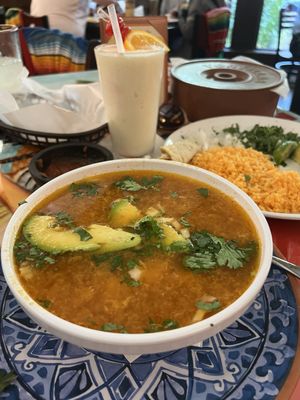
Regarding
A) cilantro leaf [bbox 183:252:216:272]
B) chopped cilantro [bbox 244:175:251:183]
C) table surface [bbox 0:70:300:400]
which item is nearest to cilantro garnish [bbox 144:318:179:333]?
cilantro leaf [bbox 183:252:216:272]

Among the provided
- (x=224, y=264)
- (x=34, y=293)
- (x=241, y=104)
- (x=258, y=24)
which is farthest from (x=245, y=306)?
(x=258, y=24)

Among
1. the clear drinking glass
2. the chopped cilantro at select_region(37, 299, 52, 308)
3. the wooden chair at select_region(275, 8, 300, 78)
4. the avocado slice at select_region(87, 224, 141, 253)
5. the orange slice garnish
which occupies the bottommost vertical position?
the wooden chair at select_region(275, 8, 300, 78)

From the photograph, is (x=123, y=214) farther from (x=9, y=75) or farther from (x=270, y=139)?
(x=9, y=75)

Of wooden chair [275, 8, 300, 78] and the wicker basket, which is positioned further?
wooden chair [275, 8, 300, 78]

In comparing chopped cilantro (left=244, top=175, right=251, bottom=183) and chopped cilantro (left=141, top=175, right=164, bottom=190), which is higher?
chopped cilantro (left=141, top=175, right=164, bottom=190)

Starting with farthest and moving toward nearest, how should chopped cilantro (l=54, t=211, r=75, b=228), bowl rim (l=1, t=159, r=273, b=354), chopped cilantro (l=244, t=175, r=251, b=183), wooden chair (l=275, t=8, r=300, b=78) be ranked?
1. wooden chair (l=275, t=8, r=300, b=78)
2. chopped cilantro (l=244, t=175, r=251, b=183)
3. chopped cilantro (l=54, t=211, r=75, b=228)
4. bowl rim (l=1, t=159, r=273, b=354)

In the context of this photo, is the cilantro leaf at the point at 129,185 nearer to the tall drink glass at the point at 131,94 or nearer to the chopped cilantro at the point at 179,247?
the chopped cilantro at the point at 179,247

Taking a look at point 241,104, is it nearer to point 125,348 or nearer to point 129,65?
point 129,65

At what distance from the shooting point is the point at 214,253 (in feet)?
2.66

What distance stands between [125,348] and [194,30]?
18.5ft

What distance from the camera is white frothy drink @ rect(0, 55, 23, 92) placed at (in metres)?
1.88

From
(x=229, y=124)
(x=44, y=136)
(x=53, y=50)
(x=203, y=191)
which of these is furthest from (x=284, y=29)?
(x=203, y=191)

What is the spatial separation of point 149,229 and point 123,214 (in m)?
0.09

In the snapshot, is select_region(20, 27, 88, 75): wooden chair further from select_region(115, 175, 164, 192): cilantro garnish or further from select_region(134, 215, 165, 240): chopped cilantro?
select_region(134, 215, 165, 240): chopped cilantro
